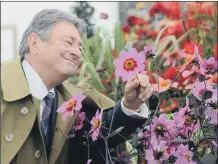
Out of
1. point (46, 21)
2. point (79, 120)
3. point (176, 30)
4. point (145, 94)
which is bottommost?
point (176, 30)

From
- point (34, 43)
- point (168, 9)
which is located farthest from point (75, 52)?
point (168, 9)

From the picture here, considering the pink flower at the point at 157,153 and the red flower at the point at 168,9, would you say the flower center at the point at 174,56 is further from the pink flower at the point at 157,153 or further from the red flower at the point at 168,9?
the pink flower at the point at 157,153

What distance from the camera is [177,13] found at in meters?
3.21

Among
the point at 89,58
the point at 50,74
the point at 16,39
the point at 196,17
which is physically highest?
the point at 50,74

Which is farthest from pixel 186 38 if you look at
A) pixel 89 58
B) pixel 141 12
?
pixel 141 12

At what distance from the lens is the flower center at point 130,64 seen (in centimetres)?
129

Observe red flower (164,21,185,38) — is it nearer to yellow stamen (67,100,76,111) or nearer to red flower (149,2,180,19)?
red flower (149,2,180,19)

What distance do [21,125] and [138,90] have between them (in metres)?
0.38

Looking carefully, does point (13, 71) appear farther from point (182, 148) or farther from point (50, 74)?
point (182, 148)

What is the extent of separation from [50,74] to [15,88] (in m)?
0.13

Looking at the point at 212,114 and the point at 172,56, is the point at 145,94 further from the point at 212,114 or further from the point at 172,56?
the point at 172,56

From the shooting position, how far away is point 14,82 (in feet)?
5.34

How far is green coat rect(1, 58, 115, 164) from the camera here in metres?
1.54

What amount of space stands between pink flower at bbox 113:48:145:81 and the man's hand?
3.2 inches
